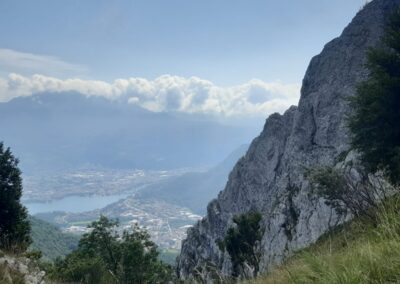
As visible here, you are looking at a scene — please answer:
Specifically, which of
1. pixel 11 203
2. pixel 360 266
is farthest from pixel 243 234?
pixel 360 266

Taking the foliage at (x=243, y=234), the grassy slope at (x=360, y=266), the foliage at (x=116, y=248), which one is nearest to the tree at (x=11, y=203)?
the foliage at (x=116, y=248)

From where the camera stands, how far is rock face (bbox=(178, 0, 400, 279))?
4594 centimetres

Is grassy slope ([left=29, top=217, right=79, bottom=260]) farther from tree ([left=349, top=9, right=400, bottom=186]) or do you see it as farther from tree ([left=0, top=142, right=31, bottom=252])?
tree ([left=349, top=9, right=400, bottom=186])

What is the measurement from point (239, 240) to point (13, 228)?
1171 inches

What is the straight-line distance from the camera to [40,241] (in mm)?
165875

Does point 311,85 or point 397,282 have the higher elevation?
point 311,85

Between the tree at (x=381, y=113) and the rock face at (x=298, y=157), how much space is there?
1299cm

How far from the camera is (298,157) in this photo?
63.3 meters

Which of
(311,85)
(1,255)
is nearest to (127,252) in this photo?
(1,255)

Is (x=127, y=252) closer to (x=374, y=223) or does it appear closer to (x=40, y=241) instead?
(x=374, y=223)

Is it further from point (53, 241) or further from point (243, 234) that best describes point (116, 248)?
point (53, 241)

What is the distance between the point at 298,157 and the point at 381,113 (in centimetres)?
4002

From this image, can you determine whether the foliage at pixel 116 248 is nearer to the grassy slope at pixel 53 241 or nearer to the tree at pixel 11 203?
the tree at pixel 11 203

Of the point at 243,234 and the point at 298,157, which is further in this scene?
the point at 298,157
